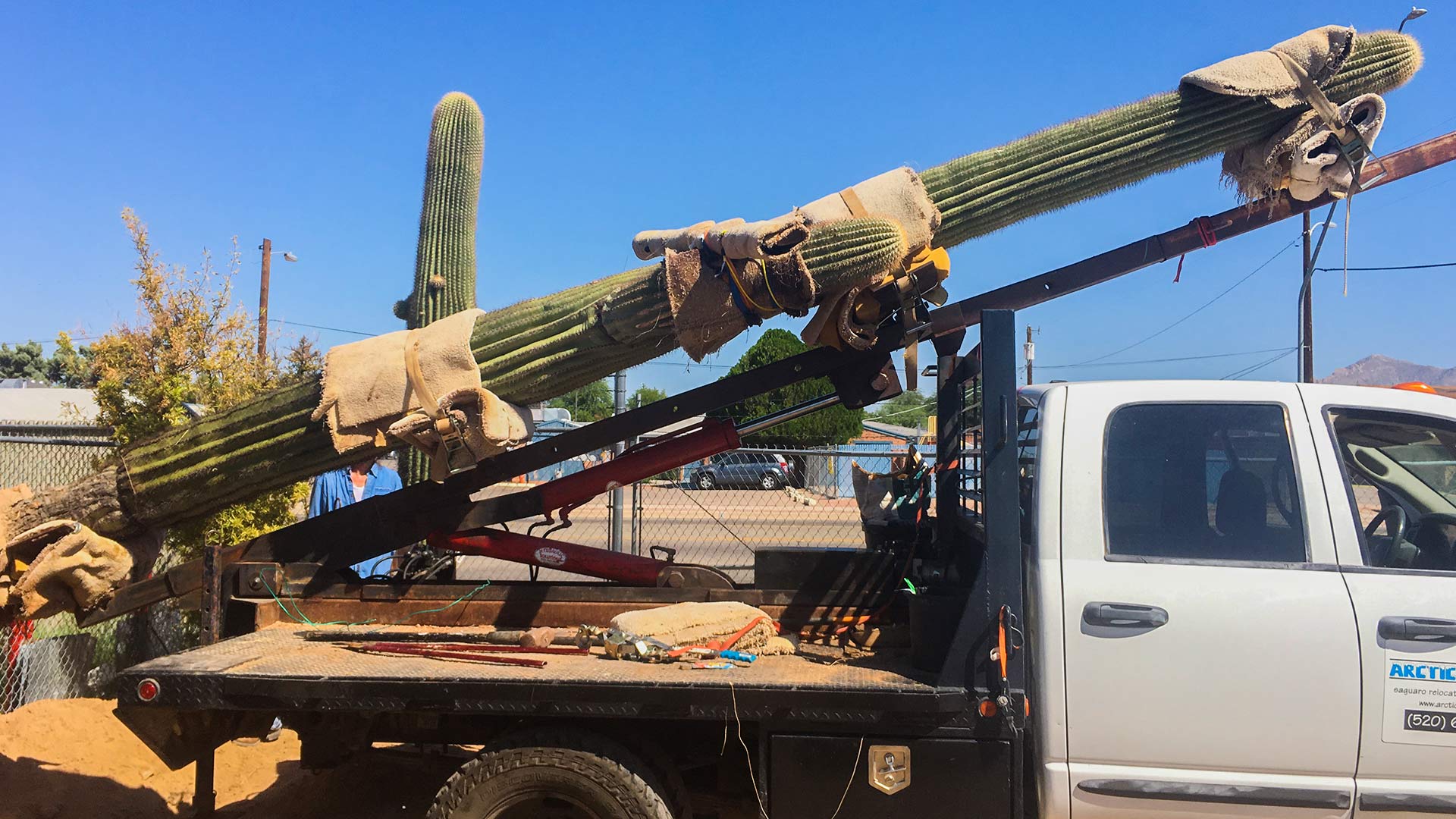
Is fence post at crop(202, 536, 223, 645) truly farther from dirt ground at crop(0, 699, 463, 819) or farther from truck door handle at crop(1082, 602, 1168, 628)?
truck door handle at crop(1082, 602, 1168, 628)

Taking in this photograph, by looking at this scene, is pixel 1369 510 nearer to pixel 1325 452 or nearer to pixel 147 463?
pixel 1325 452

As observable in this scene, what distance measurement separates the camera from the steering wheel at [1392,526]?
3.30 m

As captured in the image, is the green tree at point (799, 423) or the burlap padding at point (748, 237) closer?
the burlap padding at point (748, 237)

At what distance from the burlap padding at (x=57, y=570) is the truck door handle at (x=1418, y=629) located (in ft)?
16.5

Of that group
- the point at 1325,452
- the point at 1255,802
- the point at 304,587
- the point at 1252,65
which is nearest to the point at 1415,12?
the point at 1252,65

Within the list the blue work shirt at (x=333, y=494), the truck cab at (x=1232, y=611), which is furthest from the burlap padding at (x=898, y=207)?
the blue work shirt at (x=333, y=494)

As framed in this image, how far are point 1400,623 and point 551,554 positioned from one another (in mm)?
3261

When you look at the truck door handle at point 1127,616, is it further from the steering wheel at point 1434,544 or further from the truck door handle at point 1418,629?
the steering wheel at point 1434,544

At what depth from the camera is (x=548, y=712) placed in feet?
10.1

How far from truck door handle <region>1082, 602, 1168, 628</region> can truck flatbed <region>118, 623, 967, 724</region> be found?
1.67ft

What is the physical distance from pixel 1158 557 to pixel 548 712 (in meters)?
2.11

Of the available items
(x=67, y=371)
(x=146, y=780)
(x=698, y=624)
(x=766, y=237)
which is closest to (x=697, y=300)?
(x=766, y=237)

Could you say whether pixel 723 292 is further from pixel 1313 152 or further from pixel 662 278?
pixel 1313 152

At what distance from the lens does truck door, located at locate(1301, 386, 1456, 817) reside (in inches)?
111
